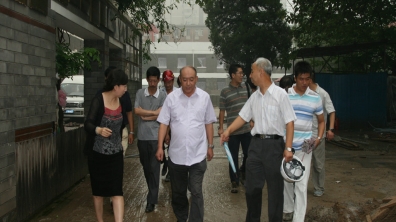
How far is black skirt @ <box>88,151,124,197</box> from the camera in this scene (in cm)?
542

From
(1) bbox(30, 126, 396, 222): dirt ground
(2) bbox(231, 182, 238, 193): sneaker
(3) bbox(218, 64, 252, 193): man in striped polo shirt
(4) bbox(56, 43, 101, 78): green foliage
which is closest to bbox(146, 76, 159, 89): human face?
(3) bbox(218, 64, 252, 193): man in striped polo shirt

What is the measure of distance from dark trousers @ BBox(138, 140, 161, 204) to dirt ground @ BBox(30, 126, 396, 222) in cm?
24

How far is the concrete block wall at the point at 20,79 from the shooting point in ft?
18.3

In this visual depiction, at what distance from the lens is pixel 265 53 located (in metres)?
40.6

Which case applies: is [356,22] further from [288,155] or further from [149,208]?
[288,155]

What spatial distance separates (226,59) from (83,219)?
37.0 meters

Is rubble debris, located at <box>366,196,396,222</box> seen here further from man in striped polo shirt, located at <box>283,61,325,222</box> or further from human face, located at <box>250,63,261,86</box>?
human face, located at <box>250,63,261,86</box>

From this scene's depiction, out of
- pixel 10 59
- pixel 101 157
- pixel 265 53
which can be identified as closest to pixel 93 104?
pixel 101 157

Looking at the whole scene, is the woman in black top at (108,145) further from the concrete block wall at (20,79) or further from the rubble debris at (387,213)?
the rubble debris at (387,213)

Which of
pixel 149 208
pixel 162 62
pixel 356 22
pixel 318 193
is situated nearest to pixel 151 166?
pixel 149 208

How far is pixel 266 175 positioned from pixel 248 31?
35.1 metres

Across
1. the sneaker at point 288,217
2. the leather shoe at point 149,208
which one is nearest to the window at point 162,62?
the leather shoe at point 149,208

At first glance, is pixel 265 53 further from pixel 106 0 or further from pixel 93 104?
pixel 93 104

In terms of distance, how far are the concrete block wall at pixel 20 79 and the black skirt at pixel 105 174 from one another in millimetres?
1009
